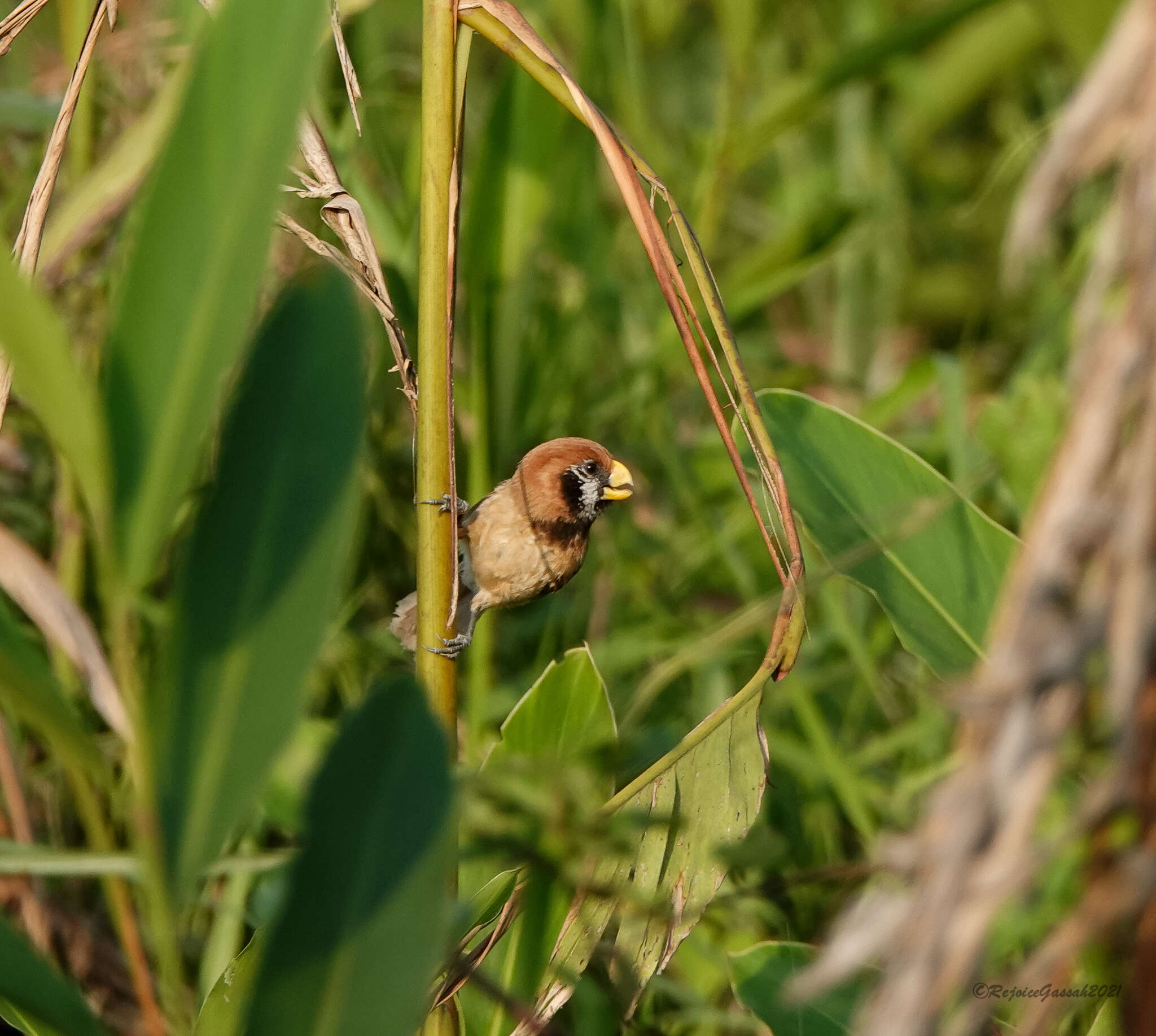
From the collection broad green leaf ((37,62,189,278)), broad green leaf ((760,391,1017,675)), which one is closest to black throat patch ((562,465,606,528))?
broad green leaf ((760,391,1017,675))

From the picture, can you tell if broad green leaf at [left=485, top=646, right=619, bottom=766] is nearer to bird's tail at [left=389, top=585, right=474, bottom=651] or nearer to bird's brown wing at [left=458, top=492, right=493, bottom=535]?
bird's tail at [left=389, top=585, right=474, bottom=651]

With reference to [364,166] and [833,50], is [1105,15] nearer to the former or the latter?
[364,166]

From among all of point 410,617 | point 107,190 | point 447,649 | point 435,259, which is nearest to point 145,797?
point 447,649

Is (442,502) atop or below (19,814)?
atop

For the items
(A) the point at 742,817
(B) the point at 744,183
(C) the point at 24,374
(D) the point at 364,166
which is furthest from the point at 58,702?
(B) the point at 744,183

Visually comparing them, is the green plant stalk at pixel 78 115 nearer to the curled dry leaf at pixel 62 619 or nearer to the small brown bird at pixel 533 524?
the small brown bird at pixel 533 524

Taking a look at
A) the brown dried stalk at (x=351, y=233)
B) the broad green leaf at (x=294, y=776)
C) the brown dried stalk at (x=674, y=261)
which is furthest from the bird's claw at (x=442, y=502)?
the broad green leaf at (x=294, y=776)

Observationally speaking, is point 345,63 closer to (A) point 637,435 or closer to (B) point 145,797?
(B) point 145,797
